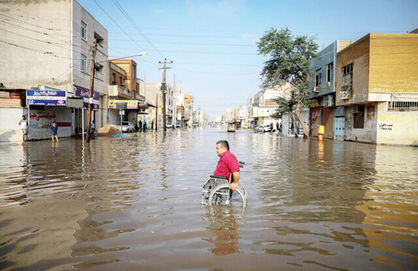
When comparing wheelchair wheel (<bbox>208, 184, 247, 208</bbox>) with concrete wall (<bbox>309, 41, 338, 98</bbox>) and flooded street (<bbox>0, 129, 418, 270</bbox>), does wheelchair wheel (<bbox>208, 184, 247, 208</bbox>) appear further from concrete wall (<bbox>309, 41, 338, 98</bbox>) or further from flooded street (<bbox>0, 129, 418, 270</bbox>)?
concrete wall (<bbox>309, 41, 338, 98</bbox>)

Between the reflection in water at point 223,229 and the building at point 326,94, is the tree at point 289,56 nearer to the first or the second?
the building at point 326,94

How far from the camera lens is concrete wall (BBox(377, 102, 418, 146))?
2408 cm

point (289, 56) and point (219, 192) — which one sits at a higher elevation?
point (289, 56)

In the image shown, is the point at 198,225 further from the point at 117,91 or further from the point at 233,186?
the point at 117,91

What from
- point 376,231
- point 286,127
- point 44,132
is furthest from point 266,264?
point 286,127

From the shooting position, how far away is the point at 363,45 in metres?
26.4

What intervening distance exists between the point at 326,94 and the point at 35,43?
100ft

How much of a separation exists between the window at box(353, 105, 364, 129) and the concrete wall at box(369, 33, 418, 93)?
11.9 ft

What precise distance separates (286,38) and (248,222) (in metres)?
33.2

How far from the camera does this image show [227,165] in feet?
18.6

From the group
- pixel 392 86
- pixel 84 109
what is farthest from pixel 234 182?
pixel 84 109

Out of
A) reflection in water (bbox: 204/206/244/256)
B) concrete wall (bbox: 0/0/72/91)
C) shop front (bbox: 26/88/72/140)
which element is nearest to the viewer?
reflection in water (bbox: 204/206/244/256)

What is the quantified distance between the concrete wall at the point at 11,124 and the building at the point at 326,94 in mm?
29032

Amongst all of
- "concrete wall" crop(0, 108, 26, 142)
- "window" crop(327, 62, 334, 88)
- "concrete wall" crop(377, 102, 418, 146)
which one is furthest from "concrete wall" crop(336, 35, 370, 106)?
"concrete wall" crop(0, 108, 26, 142)
